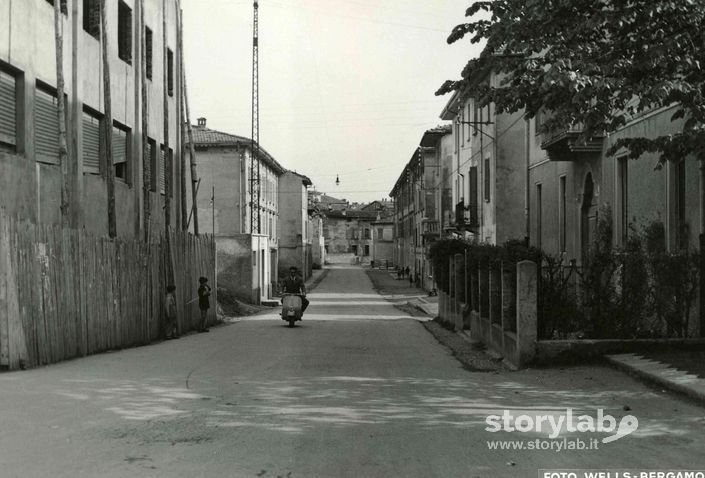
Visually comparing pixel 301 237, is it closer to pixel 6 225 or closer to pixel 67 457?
pixel 6 225

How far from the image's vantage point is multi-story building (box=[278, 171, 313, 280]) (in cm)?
7350

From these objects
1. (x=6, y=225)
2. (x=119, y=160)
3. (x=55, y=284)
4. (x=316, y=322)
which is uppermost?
(x=119, y=160)

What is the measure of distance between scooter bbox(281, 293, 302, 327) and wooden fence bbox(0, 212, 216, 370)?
3.61 meters

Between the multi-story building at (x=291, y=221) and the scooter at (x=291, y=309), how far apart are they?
4895 cm

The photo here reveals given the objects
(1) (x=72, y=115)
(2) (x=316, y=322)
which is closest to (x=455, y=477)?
(1) (x=72, y=115)

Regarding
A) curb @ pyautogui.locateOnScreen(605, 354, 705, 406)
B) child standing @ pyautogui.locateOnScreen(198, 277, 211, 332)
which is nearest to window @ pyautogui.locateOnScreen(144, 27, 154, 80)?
child standing @ pyautogui.locateOnScreen(198, 277, 211, 332)

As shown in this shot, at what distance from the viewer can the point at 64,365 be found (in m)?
12.9

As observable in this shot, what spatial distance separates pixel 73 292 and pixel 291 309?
9.89 meters

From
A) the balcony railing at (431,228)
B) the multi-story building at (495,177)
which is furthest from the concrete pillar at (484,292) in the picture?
the balcony railing at (431,228)

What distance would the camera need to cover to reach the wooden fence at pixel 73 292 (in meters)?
12.0

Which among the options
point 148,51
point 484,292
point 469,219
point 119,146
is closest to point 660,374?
point 484,292

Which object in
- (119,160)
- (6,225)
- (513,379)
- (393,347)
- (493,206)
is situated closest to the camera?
(513,379)

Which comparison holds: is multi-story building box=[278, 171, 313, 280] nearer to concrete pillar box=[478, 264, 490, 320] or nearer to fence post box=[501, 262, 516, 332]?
concrete pillar box=[478, 264, 490, 320]

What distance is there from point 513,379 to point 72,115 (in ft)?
37.3
